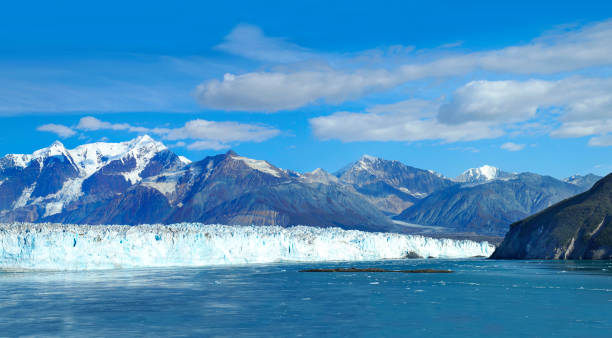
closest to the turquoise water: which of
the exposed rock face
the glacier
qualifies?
the glacier

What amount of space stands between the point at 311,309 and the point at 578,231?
143397 millimetres

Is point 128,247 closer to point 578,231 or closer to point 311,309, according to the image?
point 311,309

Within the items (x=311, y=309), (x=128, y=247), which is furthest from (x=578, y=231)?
(x=311, y=309)

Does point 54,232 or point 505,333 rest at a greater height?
point 54,232

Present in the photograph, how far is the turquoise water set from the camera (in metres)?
45.5

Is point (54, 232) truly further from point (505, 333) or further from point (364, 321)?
point (505, 333)

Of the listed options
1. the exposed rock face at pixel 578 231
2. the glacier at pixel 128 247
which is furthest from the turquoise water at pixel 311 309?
the exposed rock face at pixel 578 231

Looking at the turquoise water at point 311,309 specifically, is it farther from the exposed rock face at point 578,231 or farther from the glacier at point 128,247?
the exposed rock face at point 578,231

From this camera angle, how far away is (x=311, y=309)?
58.2 m

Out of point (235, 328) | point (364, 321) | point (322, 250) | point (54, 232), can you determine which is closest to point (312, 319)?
point (364, 321)

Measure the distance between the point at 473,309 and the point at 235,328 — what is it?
22.9 m

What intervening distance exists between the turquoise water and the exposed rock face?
91.9 metres

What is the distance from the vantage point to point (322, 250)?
19938 cm

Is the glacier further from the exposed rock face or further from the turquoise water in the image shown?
the exposed rock face
